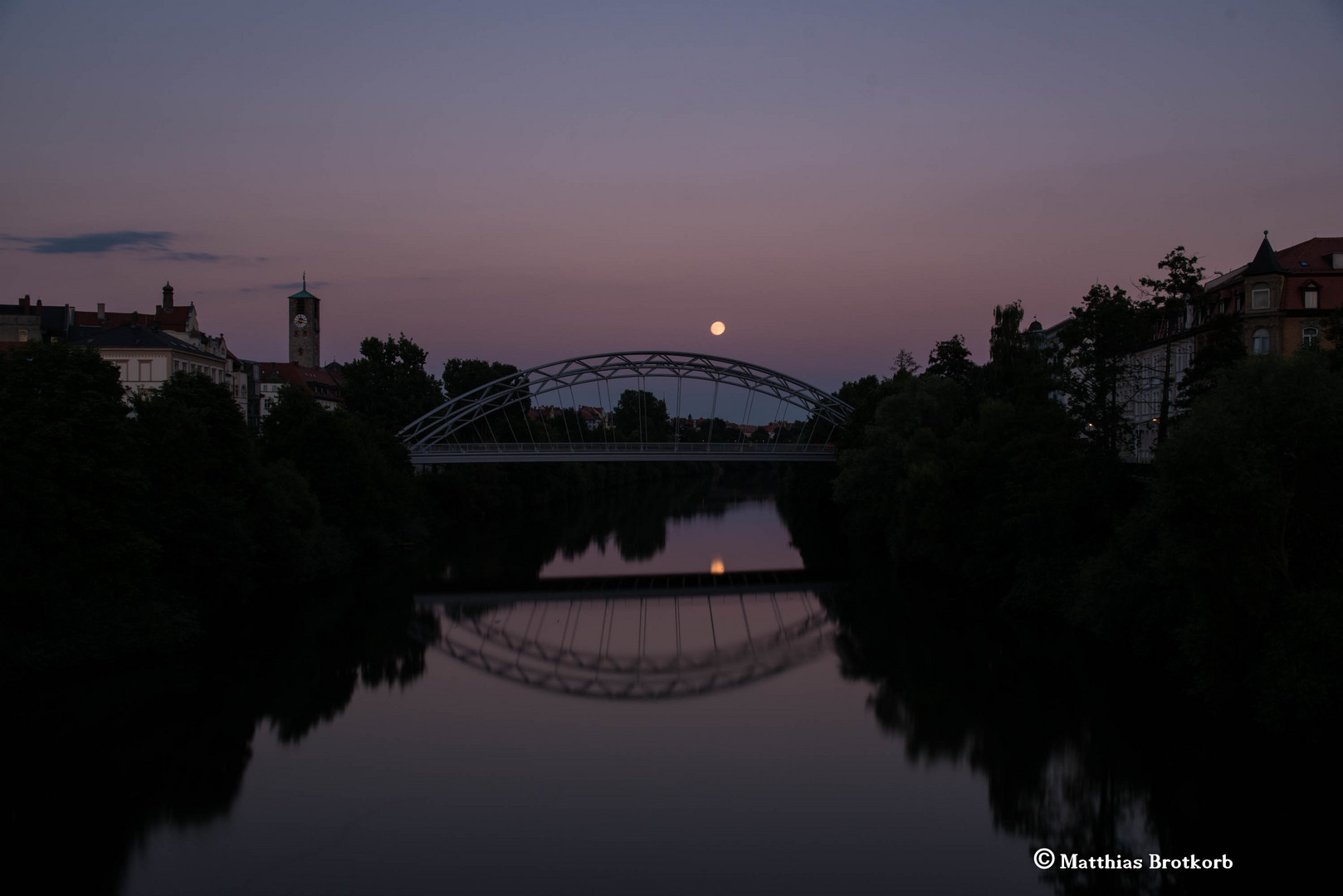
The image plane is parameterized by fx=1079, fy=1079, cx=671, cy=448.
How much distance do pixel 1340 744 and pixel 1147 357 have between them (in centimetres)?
3689

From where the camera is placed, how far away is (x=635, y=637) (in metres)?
28.4

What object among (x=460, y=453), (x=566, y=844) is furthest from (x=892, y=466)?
(x=566, y=844)

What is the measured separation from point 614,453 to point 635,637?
2019 cm

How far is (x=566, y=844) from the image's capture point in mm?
13680

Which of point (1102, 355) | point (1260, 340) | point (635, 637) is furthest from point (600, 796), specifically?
point (1260, 340)

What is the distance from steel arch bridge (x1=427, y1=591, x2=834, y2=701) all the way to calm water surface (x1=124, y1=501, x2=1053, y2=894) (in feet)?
0.53

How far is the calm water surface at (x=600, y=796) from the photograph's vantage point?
41.9 feet

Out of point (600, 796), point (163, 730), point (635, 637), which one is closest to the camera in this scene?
point (600, 796)

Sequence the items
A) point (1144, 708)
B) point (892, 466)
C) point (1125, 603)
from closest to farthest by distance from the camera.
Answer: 1. point (1144, 708)
2. point (1125, 603)
3. point (892, 466)

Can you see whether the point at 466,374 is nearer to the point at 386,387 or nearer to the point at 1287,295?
the point at 386,387

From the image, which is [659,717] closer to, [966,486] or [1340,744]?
[1340,744]

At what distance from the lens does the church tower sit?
10369 cm

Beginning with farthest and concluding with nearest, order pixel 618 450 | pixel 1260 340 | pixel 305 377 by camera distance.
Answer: pixel 305 377 → pixel 618 450 → pixel 1260 340

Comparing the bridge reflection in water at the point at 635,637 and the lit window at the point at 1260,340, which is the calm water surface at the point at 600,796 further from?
the lit window at the point at 1260,340
